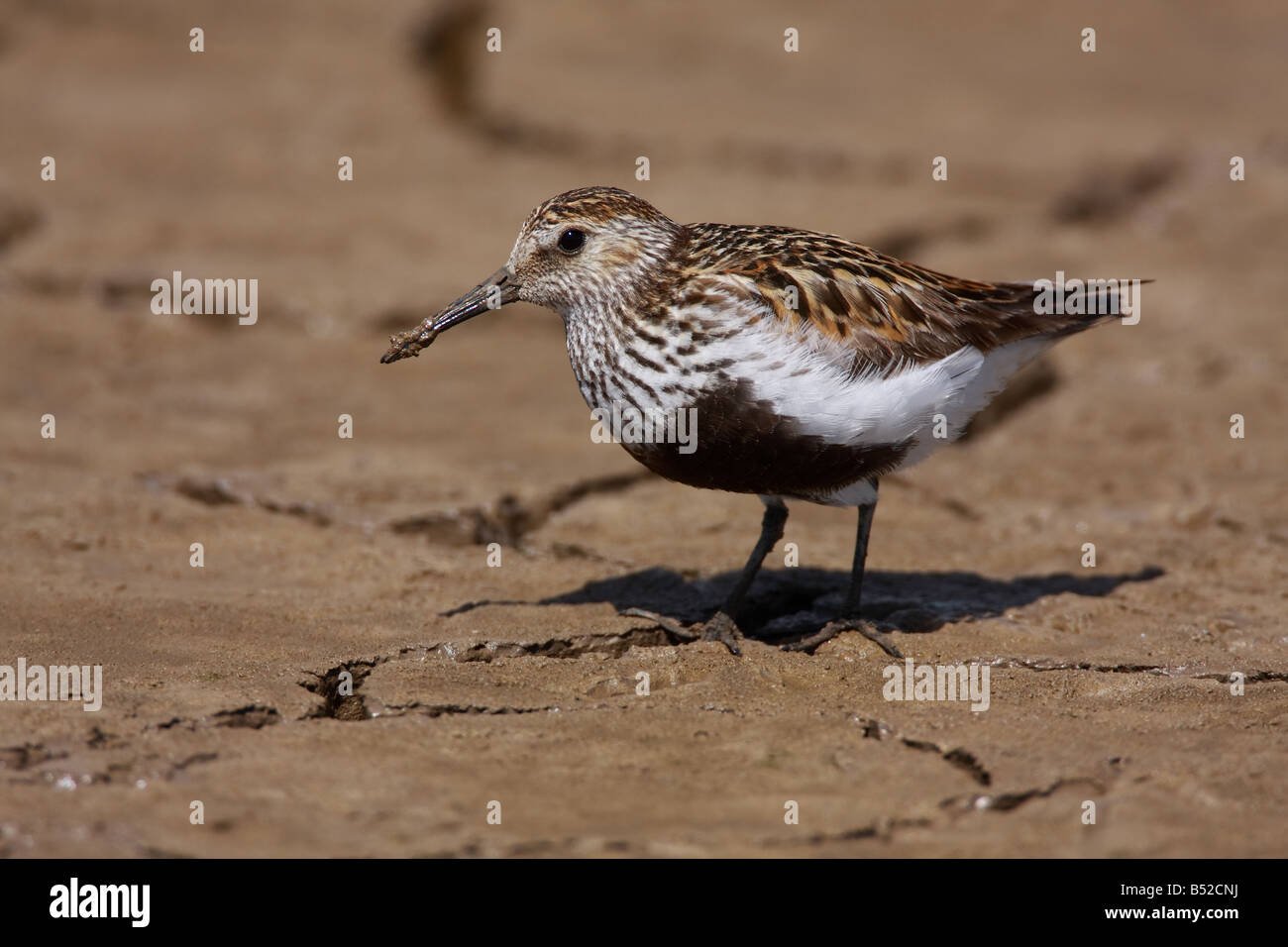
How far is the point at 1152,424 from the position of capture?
26.1 ft

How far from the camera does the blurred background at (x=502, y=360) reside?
→ 4.67 m

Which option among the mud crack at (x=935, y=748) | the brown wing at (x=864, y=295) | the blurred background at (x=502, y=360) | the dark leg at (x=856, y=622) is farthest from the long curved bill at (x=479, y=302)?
the mud crack at (x=935, y=748)

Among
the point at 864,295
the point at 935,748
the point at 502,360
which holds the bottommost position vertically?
the point at 935,748

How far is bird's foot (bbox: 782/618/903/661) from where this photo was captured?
209 inches

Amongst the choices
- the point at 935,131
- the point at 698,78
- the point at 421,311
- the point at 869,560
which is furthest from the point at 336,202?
the point at 869,560

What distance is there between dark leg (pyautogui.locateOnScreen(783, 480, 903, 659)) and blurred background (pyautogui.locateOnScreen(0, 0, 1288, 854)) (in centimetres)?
21

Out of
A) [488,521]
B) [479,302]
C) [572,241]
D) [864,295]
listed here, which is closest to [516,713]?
[479,302]

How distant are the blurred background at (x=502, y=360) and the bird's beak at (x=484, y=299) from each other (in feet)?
3.67

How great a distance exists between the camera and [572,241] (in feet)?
17.7

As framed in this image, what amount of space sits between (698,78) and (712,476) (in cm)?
809

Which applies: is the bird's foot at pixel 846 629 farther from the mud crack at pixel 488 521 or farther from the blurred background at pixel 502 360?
the mud crack at pixel 488 521

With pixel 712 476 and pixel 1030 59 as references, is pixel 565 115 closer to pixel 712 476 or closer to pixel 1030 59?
pixel 1030 59

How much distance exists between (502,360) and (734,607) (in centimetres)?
394

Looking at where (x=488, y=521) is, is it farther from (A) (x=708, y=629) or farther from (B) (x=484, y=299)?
(A) (x=708, y=629)
